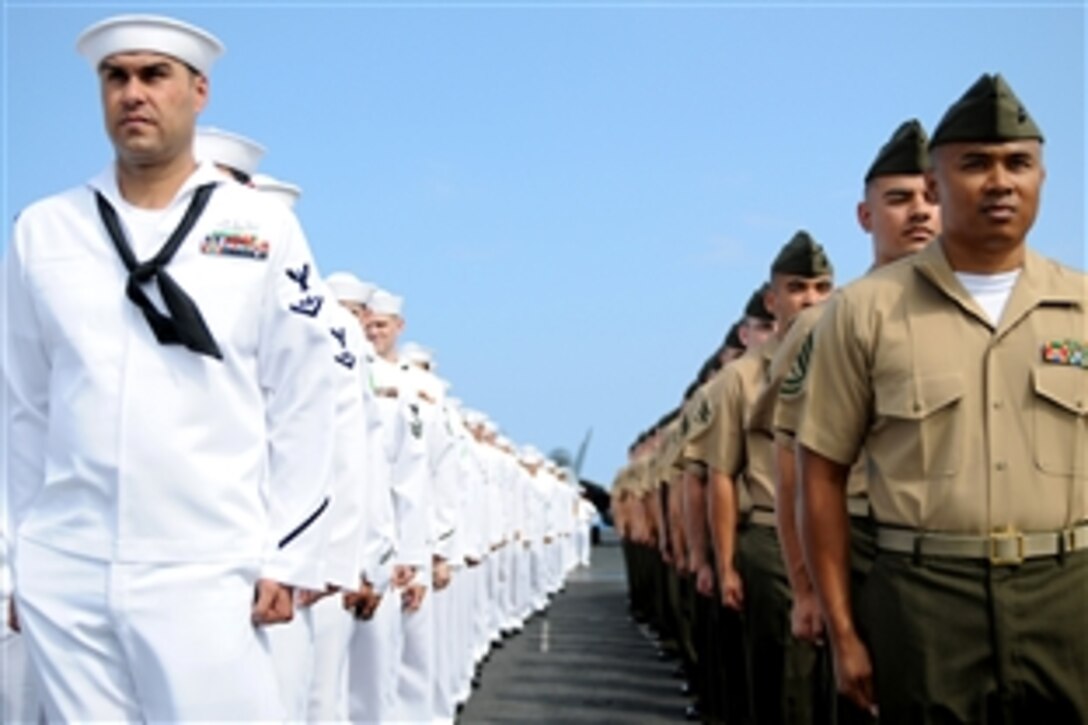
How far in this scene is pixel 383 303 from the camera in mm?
10359

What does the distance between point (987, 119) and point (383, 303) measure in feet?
19.1

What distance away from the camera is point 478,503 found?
15742mm

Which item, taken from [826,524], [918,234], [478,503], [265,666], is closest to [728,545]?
[918,234]

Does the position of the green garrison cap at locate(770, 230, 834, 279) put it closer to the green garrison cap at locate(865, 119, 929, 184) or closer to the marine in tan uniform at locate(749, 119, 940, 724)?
the marine in tan uniform at locate(749, 119, 940, 724)

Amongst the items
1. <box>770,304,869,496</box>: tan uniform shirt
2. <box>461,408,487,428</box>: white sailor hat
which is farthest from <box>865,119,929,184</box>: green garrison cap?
<box>461,408,487,428</box>: white sailor hat

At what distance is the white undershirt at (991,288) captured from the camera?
4918mm

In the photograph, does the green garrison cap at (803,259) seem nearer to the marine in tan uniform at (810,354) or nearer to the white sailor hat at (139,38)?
the marine in tan uniform at (810,354)

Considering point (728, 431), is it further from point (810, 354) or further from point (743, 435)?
point (810, 354)

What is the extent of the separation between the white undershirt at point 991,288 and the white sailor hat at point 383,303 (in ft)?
18.2

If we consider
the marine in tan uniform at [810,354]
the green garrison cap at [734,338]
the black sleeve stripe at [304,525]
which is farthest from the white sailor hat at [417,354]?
the black sleeve stripe at [304,525]

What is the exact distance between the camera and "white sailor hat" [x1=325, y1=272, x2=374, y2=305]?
9.72 m

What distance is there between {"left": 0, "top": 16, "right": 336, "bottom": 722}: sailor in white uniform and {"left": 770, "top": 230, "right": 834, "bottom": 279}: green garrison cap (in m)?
3.84

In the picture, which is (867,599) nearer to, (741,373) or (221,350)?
(221,350)

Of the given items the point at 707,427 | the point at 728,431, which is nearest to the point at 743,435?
the point at 728,431
